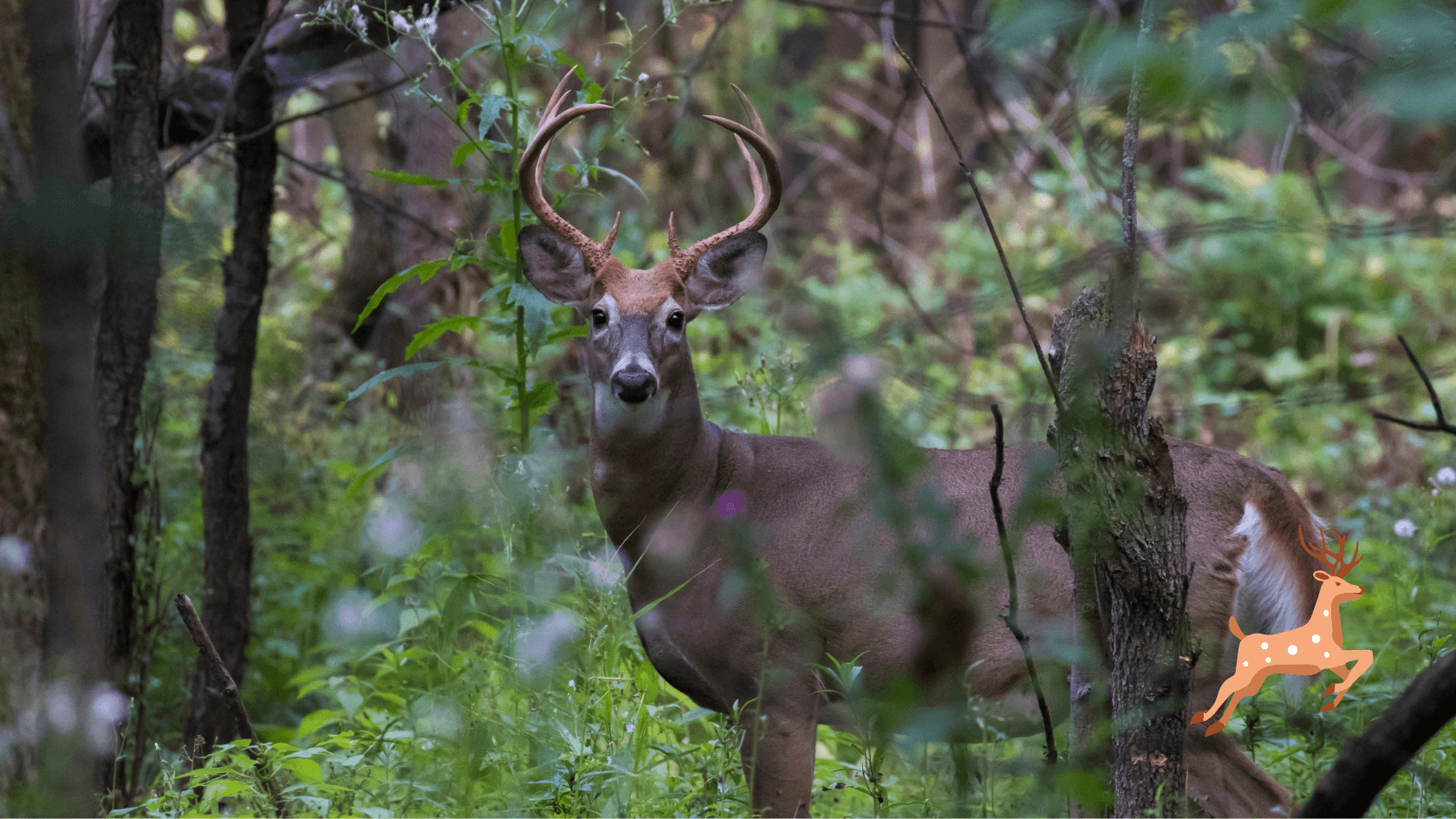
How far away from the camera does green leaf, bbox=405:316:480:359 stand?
3168mm

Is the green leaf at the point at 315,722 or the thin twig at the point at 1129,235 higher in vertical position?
the thin twig at the point at 1129,235

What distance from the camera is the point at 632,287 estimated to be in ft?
11.7

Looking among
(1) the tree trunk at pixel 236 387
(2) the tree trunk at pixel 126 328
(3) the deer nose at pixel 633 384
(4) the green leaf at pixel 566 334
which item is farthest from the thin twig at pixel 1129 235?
(1) the tree trunk at pixel 236 387

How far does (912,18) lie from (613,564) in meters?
2.29

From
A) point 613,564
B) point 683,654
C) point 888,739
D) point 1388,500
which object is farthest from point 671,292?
point 1388,500

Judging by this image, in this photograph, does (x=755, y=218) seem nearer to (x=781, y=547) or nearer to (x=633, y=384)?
(x=633, y=384)

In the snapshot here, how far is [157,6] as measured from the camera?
348 cm

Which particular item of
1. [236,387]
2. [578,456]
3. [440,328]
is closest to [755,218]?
[440,328]

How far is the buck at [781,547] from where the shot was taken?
10.4 ft

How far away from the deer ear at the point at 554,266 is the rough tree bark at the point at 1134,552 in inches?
68.9

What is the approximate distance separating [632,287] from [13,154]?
7.36 feet

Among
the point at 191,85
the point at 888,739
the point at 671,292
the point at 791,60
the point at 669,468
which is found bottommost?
the point at 888,739

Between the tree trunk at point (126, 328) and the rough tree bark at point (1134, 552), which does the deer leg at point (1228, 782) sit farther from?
the tree trunk at point (126, 328)

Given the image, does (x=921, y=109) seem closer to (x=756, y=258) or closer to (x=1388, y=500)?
(x=1388, y=500)
